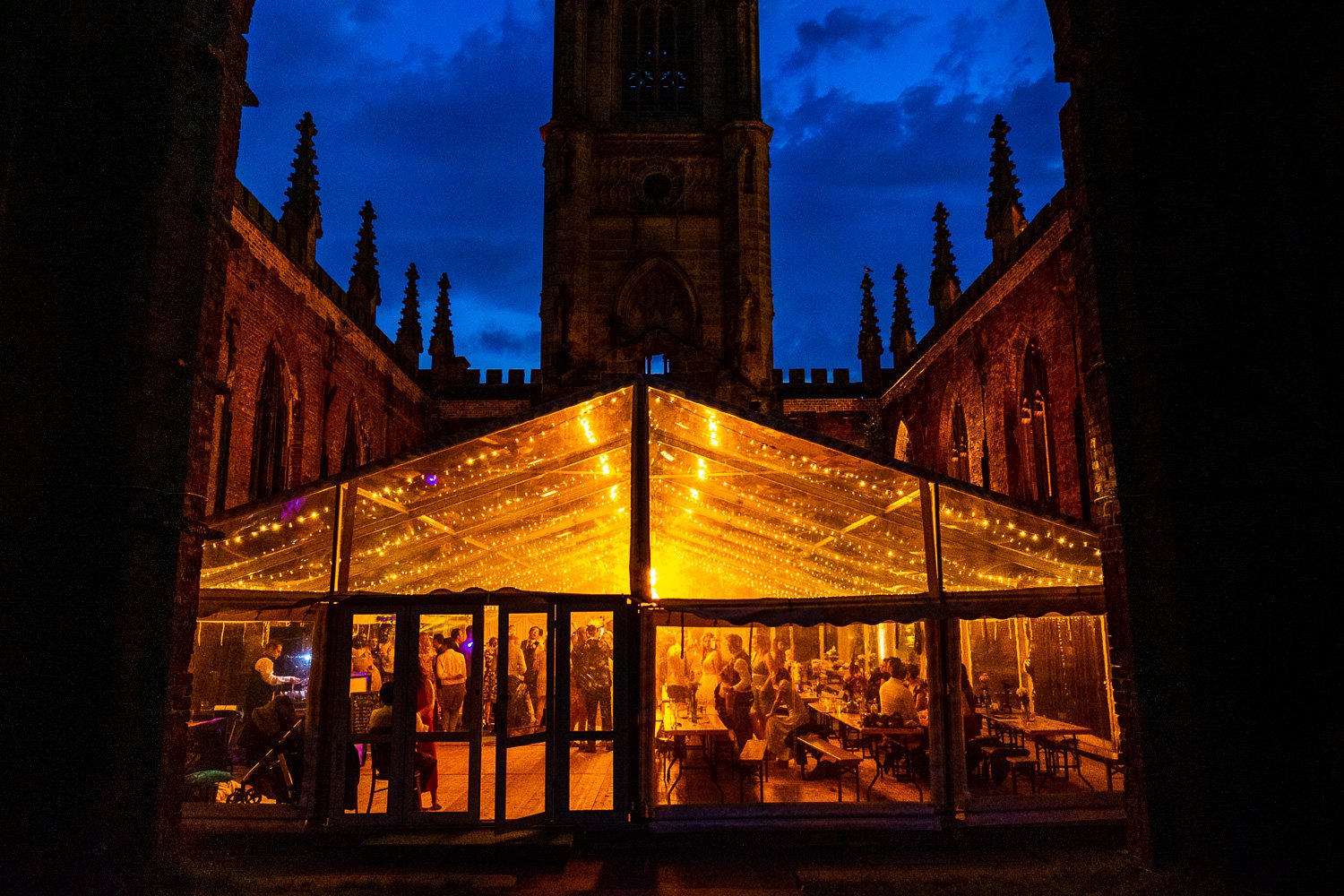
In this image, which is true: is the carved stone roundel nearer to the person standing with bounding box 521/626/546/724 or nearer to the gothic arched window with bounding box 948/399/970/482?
the gothic arched window with bounding box 948/399/970/482

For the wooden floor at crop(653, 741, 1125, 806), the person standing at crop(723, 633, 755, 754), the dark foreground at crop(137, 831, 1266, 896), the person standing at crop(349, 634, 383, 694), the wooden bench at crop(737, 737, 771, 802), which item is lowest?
the dark foreground at crop(137, 831, 1266, 896)

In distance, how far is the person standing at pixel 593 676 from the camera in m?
7.01

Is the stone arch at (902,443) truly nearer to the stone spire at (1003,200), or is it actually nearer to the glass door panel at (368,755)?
the stone spire at (1003,200)

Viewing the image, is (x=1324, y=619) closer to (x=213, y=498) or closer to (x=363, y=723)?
(x=363, y=723)

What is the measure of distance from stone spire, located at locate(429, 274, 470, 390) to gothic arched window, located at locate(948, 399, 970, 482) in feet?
51.3

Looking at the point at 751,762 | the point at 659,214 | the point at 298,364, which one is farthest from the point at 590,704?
the point at 659,214

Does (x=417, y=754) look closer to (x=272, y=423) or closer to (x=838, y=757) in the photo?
(x=838, y=757)

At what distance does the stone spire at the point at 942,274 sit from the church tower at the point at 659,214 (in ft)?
14.3

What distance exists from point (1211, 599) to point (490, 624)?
12.1 meters

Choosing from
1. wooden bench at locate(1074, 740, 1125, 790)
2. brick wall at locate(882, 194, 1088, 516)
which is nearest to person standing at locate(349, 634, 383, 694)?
wooden bench at locate(1074, 740, 1125, 790)

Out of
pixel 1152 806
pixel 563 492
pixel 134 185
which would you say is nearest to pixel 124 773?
pixel 134 185

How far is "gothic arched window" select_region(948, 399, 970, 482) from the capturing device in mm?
18844

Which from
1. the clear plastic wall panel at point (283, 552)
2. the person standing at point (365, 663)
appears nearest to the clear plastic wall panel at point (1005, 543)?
the clear plastic wall panel at point (283, 552)

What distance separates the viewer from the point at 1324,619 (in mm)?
4250
